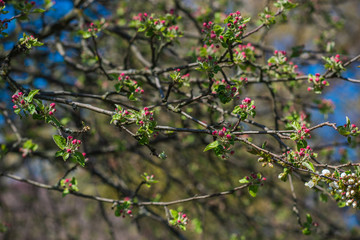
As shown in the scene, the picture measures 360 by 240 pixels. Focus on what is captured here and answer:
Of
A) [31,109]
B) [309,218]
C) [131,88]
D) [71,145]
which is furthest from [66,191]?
Answer: [309,218]

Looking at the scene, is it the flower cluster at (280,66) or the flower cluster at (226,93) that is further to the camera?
the flower cluster at (280,66)

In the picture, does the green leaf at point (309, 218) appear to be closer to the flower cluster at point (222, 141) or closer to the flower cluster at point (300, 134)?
the flower cluster at point (300, 134)

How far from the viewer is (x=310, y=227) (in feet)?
8.50

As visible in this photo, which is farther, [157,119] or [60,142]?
[157,119]

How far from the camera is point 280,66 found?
2738 millimetres

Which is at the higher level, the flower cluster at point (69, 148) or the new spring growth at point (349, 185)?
the new spring growth at point (349, 185)

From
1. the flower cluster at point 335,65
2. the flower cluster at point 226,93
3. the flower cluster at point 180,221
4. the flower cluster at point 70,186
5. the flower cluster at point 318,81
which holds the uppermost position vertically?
the flower cluster at point 335,65

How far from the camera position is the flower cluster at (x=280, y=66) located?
8.55 ft

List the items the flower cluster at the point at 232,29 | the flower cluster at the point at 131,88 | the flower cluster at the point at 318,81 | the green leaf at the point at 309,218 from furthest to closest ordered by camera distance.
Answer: the green leaf at the point at 309,218 → the flower cluster at the point at 318,81 → the flower cluster at the point at 131,88 → the flower cluster at the point at 232,29

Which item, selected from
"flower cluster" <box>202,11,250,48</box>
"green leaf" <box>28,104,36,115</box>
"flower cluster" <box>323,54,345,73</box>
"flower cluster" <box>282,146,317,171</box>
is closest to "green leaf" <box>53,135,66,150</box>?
"green leaf" <box>28,104,36,115</box>

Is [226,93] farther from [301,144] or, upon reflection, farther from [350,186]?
[350,186]

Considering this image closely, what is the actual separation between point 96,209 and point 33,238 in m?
2.19

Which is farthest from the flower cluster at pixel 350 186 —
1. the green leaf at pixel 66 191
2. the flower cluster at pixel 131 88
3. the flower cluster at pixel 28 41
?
the flower cluster at pixel 28 41

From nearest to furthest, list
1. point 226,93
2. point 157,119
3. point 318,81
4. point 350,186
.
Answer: point 350,186, point 226,93, point 318,81, point 157,119
